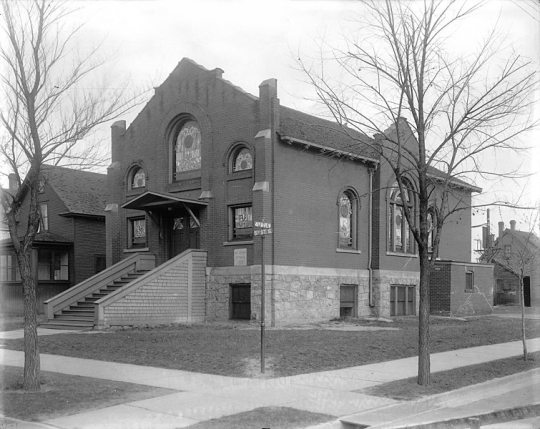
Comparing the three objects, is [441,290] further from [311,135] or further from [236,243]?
[236,243]

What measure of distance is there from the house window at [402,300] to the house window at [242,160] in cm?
930

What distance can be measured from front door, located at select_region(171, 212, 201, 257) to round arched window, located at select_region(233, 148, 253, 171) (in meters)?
2.95

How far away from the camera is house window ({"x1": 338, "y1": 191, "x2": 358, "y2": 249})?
25.8m

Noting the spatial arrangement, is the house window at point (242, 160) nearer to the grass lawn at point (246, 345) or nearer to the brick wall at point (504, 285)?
the grass lawn at point (246, 345)

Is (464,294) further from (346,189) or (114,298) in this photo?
(114,298)

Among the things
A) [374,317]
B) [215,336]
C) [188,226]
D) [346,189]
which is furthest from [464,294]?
[215,336]

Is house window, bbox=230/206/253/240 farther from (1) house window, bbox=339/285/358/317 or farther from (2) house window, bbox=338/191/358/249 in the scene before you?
(1) house window, bbox=339/285/358/317

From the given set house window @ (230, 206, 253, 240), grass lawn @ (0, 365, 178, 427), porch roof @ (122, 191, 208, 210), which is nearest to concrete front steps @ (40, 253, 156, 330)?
porch roof @ (122, 191, 208, 210)

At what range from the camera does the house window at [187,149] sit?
25.0m

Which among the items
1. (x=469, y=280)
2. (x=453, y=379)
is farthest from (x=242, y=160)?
(x=469, y=280)

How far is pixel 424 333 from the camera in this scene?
11.4m

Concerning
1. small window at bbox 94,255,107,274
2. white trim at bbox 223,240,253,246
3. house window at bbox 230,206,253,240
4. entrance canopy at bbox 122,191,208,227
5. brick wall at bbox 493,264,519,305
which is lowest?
brick wall at bbox 493,264,519,305

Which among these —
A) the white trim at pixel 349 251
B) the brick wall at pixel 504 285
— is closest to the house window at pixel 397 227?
the white trim at pixel 349 251

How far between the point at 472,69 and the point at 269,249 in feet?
38.3
